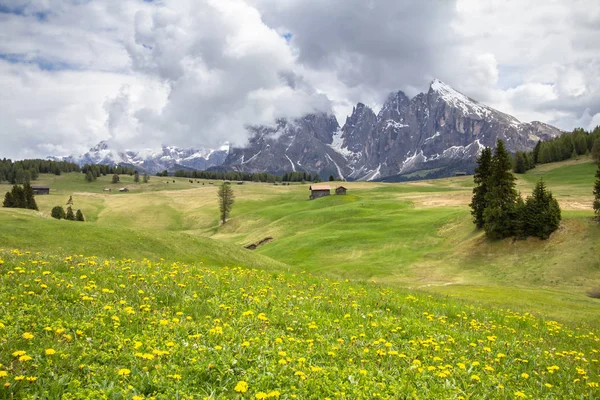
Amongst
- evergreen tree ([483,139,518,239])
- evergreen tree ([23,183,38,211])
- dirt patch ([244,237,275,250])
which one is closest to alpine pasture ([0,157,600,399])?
evergreen tree ([483,139,518,239])

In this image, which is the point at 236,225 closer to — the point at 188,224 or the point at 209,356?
the point at 188,224

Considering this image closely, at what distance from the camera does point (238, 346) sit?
811 centimetres

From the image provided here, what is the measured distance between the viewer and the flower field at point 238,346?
664 centimetres

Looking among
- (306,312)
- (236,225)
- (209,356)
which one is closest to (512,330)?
(306,312)

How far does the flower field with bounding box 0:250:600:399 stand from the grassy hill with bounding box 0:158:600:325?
53.6ft

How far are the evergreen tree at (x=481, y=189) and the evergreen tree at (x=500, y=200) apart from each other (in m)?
1.87

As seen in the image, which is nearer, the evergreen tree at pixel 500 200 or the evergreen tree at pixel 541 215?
the evergreen tree at pixel 541 215

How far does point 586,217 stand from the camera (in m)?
56.7

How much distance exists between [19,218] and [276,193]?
13933 cm

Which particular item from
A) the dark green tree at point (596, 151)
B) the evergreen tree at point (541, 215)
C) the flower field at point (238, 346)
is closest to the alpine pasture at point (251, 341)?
the flower field at point (238, 346)

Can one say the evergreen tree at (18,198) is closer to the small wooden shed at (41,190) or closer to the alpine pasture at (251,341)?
the small wooden shed at (41,190)

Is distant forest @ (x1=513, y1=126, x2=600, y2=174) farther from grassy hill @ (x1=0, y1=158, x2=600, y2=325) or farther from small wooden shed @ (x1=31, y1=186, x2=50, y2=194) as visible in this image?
small wooden shed @ (x1=31, y1=186, x2=50, y2=194)

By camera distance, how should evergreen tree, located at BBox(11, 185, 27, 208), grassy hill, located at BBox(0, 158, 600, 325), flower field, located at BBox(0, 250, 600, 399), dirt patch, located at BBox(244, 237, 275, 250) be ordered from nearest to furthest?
1. flower field, located at BBox(0, 250, 600, 399)
2. grassy hill, located at BBox(0, 158, 600, 325)
3. dirt patch, located at BBox(244, 237, 275, 250)
4. evergreen tree, located at BBox(11, 185, 27, 208)

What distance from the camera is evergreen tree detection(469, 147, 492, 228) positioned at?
64.6 metres
